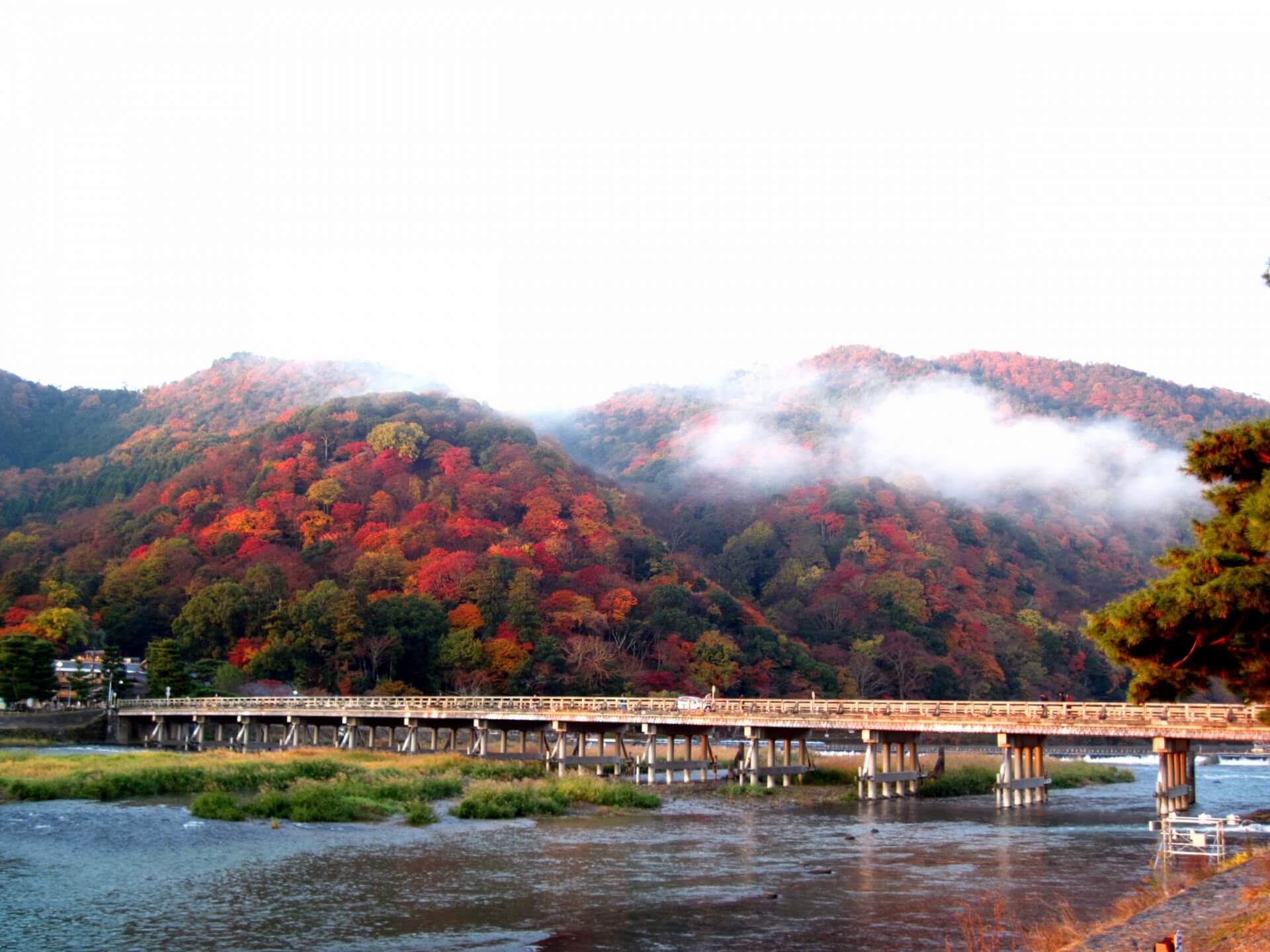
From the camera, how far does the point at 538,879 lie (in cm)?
2398

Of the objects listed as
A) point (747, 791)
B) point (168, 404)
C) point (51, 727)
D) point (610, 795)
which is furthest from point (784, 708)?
point (168, 404)

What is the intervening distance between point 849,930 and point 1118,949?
624 centimetres

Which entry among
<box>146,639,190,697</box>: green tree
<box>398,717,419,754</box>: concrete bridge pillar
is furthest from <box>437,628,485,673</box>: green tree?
<box>398,717,419,754</box>: concrete bridge pillar

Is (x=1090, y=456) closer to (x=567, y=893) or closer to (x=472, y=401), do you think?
(x=472, y=401)

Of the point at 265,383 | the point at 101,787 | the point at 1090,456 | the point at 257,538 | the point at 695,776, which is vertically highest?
the point at 265,383

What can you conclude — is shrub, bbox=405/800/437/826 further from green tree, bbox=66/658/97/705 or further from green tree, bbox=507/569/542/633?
green tree, bbox=507/569/542/633

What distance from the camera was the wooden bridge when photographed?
34.2 metres

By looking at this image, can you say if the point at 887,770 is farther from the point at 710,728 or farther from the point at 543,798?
the point at 543,798

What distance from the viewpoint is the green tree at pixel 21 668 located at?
63969 millimetres

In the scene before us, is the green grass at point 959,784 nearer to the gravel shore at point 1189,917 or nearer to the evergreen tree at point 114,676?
the gravel shore at point 1189,917

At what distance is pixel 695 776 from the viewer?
176 feet

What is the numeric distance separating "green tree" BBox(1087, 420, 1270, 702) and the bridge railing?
5.79 m

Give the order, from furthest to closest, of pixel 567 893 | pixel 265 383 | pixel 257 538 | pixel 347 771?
pixel 265 383 → pixel 257 538 → pixel 347 771 → pixel 567 893

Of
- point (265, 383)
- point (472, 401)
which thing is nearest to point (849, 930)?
point (472, 401)
